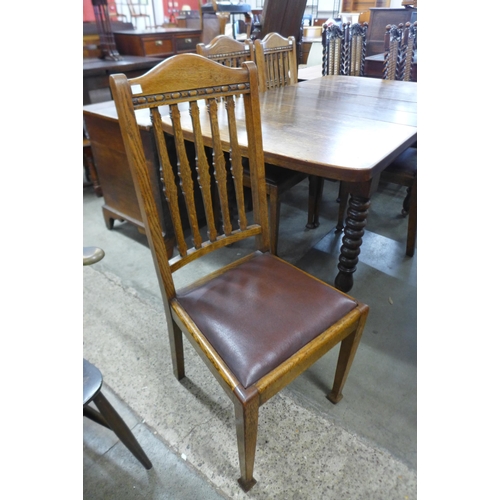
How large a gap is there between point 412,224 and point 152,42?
2.81 metres

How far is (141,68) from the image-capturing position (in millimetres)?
2891

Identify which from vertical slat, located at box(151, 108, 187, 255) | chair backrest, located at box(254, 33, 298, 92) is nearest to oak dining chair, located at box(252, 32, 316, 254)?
chair backrest, located at box(254, 33, 298, 92)

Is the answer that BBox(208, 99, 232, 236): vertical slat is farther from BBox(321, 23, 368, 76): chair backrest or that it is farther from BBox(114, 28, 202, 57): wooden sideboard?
BBox(114, 28, 202, 57): wooden sideboard

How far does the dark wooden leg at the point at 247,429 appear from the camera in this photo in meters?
0.81

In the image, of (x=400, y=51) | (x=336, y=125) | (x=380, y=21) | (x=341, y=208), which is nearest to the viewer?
(x=336, y=125)

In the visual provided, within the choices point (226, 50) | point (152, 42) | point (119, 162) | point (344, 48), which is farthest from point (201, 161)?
point (152, 42)

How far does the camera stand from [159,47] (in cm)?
329

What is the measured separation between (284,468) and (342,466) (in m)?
0.18

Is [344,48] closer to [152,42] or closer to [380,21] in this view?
[380,21]

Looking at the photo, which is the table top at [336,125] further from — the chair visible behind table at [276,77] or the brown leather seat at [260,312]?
the brown leather seat at [260,312]

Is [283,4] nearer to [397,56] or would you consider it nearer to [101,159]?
[397,56]

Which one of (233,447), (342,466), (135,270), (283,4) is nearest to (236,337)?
(233,447)

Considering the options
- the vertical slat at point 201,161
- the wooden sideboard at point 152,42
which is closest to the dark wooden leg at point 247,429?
the vertical slat at point 201,161

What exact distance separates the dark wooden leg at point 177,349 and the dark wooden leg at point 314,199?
124 centimetres
